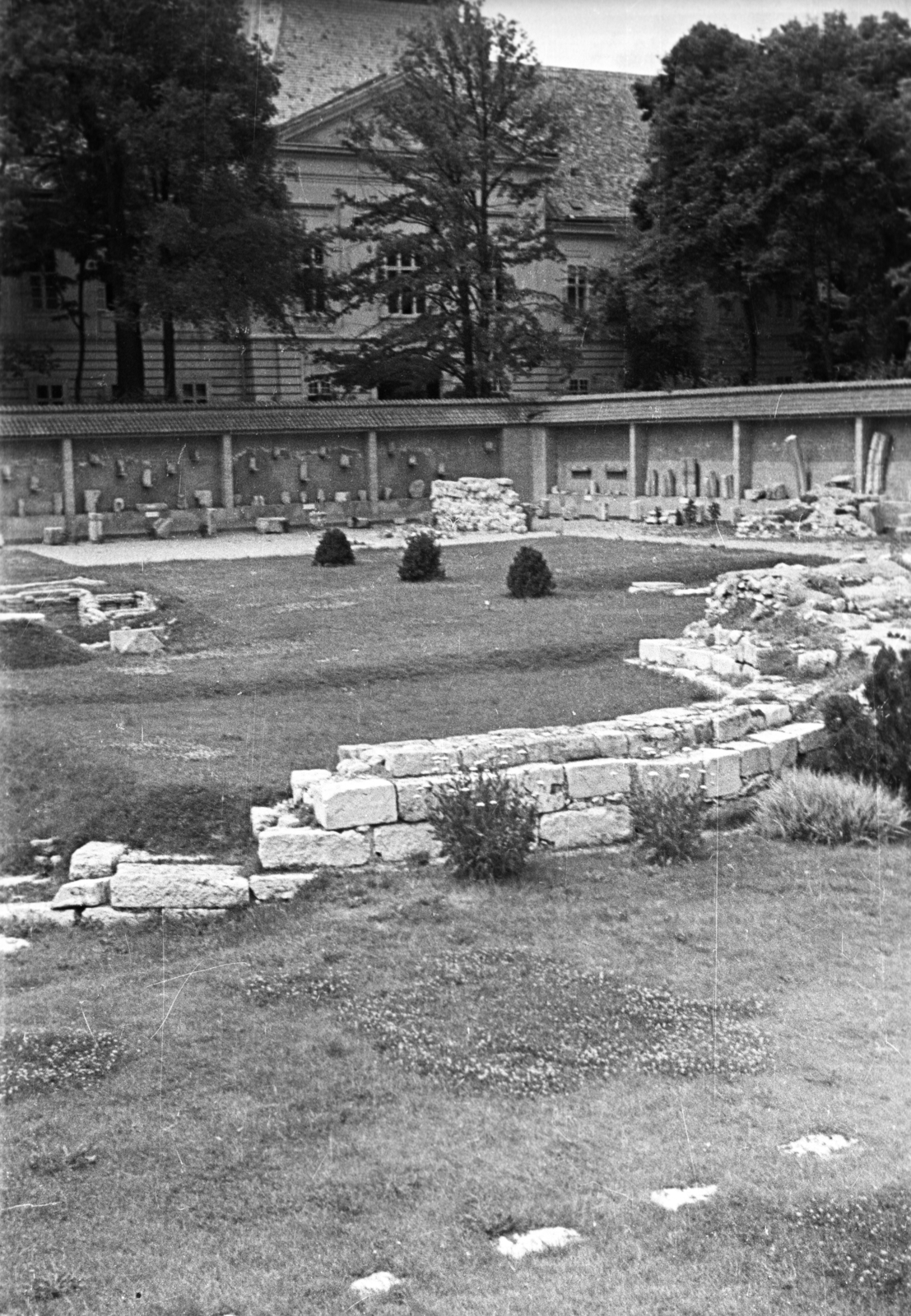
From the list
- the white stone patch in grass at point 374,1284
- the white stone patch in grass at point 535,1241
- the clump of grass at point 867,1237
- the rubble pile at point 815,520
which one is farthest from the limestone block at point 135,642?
the rubble pile at point 815,520

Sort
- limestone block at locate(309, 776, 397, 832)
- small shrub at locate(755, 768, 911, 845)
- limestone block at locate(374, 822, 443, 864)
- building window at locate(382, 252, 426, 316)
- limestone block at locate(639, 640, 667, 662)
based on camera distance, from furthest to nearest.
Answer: building window at locate(382, 252, 426, 316) < limestone block at locate(639, 640, 667, 662) < small shrub at locate(755, 768, 911, 845) < limestone block at locate(374, 822, 443, 864) < limestone block at locate(309, 776, 397, 832)

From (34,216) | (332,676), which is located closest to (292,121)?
(34,216)

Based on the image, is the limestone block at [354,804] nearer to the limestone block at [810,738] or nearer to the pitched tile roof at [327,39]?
the limestone block at [810,738]

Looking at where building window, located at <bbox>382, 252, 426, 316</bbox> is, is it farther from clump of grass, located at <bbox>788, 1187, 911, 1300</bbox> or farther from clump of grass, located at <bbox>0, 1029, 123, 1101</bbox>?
clump of grass, located at <bbox>788, 1187, 911, 1300</bbox>

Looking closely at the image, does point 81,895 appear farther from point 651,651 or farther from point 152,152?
point 152,152

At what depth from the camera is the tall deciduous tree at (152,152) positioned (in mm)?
39875

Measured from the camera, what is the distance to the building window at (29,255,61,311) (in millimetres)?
52219

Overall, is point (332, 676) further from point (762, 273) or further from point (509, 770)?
point (762, 273)

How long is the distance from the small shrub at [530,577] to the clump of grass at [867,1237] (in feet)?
63.8

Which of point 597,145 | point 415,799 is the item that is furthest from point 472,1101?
point 597,145

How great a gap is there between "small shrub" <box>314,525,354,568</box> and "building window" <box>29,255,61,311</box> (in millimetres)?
23920

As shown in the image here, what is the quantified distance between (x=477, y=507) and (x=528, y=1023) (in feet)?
107

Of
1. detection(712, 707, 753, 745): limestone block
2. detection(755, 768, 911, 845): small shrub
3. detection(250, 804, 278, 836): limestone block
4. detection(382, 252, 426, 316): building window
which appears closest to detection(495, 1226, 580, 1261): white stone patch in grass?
detection(250, 804, 278, 836): limestone block

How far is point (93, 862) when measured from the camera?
1135 cm
